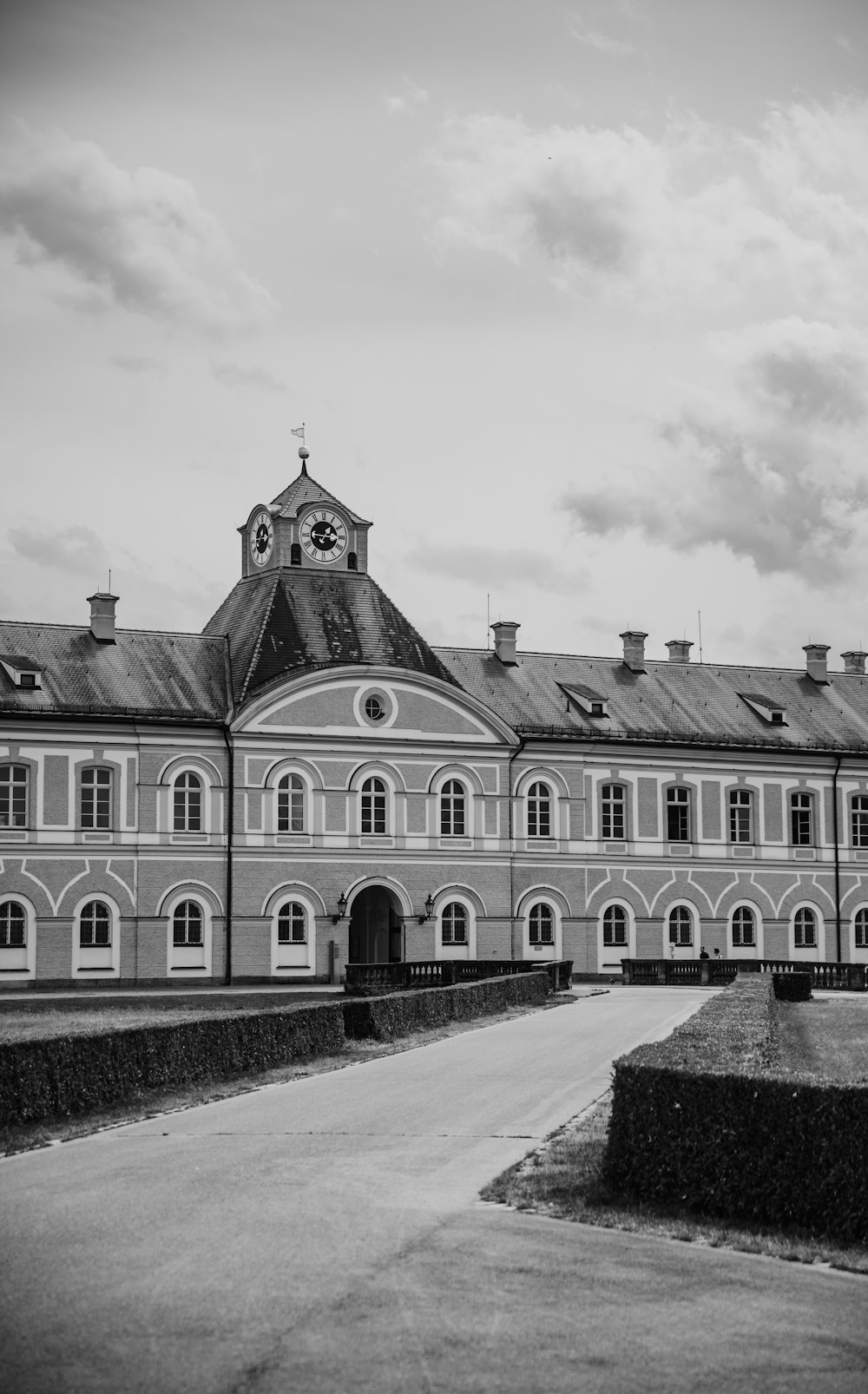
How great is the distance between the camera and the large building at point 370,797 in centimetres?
4962

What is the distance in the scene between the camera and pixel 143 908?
49.8 m

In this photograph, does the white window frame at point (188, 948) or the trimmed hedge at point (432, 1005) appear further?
the white window frame at point (188, 948)

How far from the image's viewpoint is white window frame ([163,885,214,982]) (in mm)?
49781

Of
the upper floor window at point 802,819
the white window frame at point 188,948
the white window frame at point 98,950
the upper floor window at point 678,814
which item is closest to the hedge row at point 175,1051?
the white window frame at point 188,948

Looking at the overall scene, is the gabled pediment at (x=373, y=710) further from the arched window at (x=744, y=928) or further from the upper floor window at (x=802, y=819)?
the upper floor window at (x=802, y=819)

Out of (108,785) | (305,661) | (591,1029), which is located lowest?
(591,1029)

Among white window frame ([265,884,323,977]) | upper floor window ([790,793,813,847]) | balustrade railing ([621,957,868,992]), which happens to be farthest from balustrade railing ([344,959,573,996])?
upper floor window ([790,793,813,847])

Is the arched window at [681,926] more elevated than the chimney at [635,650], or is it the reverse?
the chimney at [635,650]

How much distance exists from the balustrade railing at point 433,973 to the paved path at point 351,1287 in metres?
27.8

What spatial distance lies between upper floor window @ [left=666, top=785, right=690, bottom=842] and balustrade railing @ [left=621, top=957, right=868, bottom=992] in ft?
19.3

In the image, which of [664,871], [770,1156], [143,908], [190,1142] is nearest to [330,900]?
[143,908]

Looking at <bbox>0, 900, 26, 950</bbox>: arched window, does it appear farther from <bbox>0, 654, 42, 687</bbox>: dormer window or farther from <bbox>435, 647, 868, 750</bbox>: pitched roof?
<bbox>435, 647, 868, 750</bbox>: pitched roof

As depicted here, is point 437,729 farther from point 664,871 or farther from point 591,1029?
point 591,1029

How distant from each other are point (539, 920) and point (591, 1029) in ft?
77.1
